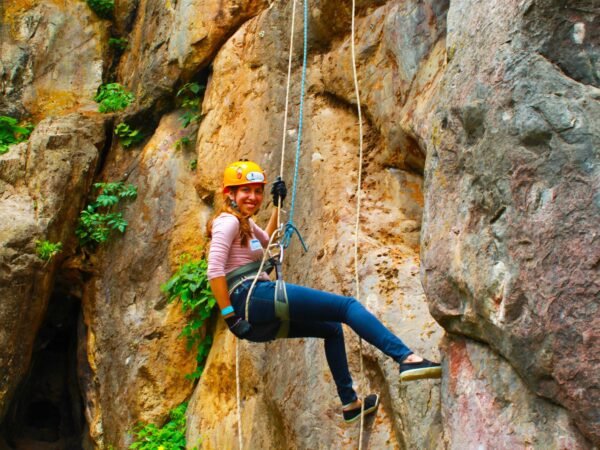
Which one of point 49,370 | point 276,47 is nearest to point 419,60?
point 276,47

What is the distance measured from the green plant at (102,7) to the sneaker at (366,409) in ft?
27.0

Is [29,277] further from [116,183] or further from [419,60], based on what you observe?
[419,60]

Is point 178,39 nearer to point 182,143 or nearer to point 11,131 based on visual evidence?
point 182,143

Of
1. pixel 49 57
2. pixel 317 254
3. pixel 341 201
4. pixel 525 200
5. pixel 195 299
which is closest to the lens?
pixel 525 200

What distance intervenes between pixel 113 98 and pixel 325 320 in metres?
6.59

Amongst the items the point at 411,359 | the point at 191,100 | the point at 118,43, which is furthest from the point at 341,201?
the point at 118,43

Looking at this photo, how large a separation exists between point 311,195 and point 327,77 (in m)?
1.41

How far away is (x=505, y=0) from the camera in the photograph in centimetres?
399

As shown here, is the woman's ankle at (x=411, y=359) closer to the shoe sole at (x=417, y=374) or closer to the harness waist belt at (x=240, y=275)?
the shoe sole at (x=417, y=374)

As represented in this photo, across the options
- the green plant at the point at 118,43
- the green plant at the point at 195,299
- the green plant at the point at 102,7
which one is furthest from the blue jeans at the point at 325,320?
the green plant at the point at 102,7

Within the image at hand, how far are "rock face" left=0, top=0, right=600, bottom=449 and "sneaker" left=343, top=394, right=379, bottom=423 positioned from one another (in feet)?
0.32

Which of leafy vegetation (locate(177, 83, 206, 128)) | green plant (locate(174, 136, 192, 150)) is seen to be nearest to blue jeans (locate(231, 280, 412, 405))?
green plant (locate(174, 136, 192, 150))

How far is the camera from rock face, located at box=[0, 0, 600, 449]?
359 centimetres

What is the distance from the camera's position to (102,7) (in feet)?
36.1
